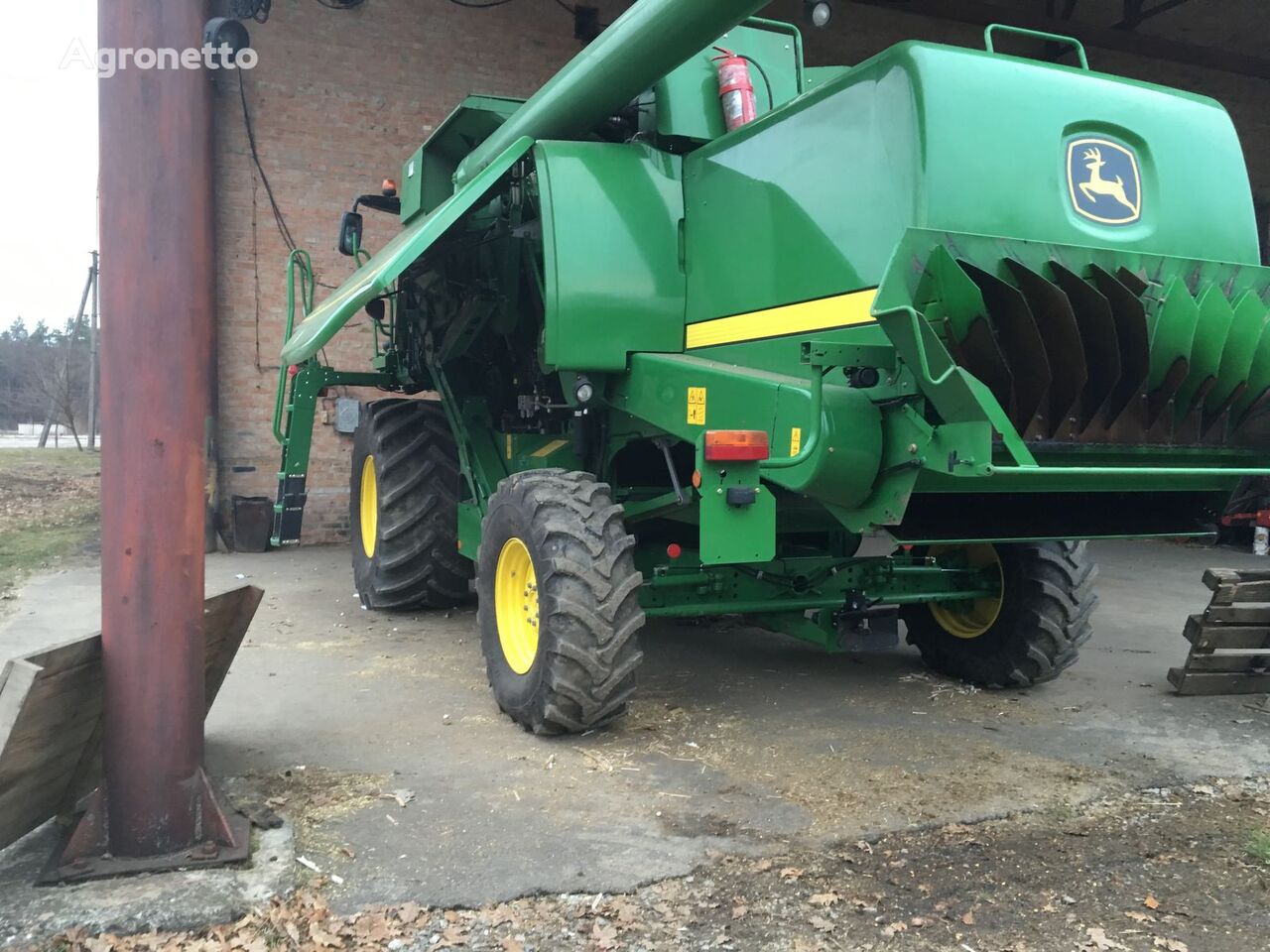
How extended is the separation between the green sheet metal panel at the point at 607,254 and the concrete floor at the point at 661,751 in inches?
65.8

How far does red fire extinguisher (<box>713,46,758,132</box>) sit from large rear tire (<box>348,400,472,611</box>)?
2.90 metres

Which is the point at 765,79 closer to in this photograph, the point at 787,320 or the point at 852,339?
the point at 787,320

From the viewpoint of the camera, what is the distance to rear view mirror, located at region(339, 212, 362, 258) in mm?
6910

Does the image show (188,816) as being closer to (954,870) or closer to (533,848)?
(533,848)

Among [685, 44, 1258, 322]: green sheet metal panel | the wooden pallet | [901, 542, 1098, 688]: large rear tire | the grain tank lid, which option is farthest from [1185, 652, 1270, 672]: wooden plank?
the grain tank lid

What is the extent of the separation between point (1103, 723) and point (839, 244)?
8.53 feet

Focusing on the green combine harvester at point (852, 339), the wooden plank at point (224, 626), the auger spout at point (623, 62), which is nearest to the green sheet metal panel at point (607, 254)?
the green combine harvester at point (852, 339)

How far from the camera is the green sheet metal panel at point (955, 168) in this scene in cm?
346

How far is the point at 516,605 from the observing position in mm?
4609

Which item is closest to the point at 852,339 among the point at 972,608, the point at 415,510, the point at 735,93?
the point at 735,93

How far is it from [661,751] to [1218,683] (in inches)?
119

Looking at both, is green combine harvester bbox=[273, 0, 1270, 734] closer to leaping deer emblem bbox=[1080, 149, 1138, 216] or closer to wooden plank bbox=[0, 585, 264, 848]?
leaping deer emblem bbox=[1080, 149, 1138, 216]

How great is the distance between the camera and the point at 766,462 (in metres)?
3.67

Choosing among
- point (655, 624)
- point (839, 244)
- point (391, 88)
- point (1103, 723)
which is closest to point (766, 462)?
point (839, 244)
